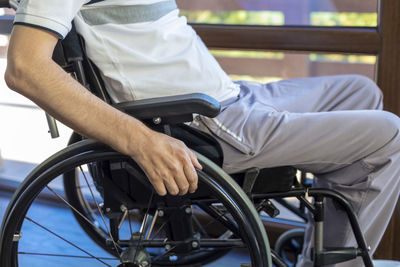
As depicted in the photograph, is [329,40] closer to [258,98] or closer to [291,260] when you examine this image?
[258,98]

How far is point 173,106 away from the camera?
3.76ft

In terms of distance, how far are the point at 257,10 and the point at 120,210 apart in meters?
1.00

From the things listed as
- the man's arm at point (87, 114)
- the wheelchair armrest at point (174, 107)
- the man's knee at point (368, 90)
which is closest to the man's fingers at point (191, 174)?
the man's arm at point (87, 114)

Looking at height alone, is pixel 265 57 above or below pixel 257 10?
below

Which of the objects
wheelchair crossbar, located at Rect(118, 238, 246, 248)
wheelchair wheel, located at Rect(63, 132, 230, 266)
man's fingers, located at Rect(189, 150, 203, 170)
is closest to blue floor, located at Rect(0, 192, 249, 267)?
wheelchair wheel, located at Rect(63, 132, 230, 266)

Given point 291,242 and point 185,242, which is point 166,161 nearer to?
point 185,242

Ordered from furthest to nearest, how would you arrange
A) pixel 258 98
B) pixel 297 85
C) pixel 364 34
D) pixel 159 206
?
pixel 364 34
pixel 297 85
pixel 258 98
pixel 159 206

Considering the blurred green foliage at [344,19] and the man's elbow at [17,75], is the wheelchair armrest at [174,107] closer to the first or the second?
the man's elbow at [17,75]

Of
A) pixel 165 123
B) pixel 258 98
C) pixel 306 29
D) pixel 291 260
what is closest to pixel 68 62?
pixel 165 123

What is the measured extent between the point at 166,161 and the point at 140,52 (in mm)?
285

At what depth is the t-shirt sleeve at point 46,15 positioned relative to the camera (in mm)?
1074

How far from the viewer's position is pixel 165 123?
1.19m

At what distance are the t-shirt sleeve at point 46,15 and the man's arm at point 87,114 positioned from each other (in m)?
0.01

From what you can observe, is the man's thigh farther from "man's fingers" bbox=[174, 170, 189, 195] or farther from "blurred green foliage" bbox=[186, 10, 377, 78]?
"man's fingers" bbox=[174, 170, 189, 195]
